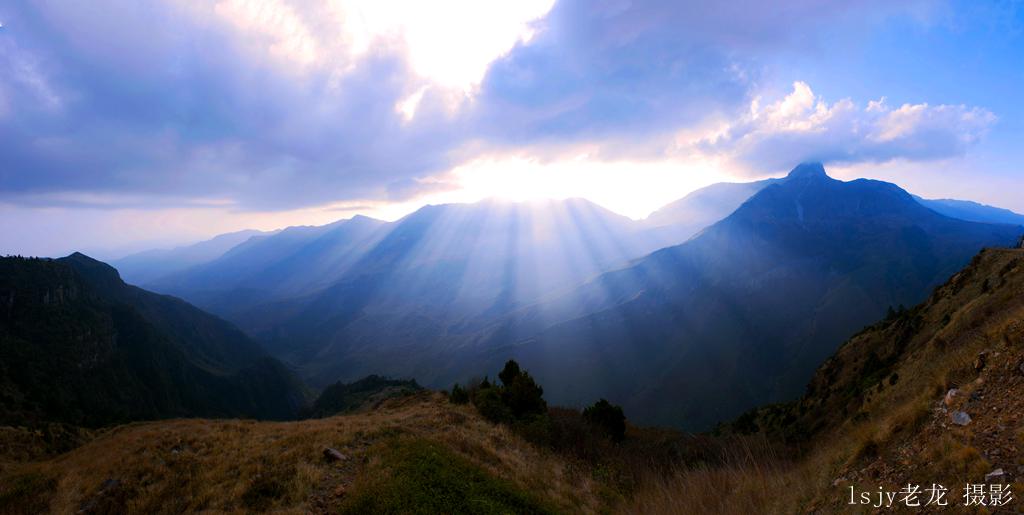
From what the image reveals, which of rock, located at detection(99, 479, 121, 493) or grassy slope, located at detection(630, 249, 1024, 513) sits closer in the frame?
grassy slope, located at detection(630, 249, 1024, 513)

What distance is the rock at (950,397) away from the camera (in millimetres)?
8117

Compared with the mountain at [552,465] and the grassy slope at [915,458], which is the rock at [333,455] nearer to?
the mountain at [552,465]

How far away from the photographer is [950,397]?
324 inches

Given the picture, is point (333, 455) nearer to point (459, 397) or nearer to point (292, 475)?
point (292, 475)

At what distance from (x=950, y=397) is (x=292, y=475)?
15394mm

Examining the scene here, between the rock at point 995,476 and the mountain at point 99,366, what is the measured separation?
311 feet

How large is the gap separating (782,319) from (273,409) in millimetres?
218610

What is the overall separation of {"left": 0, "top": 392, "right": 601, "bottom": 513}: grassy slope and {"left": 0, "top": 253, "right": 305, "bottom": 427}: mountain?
73.7 m

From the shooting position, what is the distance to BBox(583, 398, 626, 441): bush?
26.6 meters

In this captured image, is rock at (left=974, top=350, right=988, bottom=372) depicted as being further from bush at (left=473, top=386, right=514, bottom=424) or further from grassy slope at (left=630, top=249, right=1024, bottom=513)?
bush at (left=473, top=386, right=514, bottom=424)

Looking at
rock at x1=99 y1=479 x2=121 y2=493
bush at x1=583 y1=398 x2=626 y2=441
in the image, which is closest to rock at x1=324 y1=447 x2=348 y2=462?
rock at x1=99 y1=479 x2=121 y2=493

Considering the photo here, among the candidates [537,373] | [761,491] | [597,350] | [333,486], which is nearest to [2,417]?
[333,486]

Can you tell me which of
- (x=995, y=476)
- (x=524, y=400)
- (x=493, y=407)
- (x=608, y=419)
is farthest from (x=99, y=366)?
(x=995, y=476)

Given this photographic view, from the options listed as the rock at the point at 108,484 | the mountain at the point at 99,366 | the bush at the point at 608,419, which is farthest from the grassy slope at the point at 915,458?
the mountain at the point at 99,366
